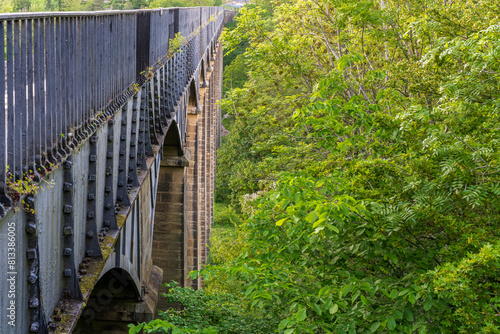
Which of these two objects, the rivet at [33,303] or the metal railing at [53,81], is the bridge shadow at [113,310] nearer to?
the metal railing at [53,81]

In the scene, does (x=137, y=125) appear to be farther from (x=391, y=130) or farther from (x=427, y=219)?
(x=427, y=219)

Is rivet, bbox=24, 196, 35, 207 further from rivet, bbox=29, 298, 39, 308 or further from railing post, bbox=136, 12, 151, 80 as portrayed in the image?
railing post, bbox=136, 12, 151, 80

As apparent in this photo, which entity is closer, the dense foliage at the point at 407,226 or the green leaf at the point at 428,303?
the green leaf at the point at 428,303

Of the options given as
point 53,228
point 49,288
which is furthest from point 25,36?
point 49,288

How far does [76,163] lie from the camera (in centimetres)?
407

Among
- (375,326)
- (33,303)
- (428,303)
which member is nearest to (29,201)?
(33,303)

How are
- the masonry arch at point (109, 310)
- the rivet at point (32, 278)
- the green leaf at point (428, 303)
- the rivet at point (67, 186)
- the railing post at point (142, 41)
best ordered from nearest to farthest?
the rivet at point (32, 278) < the rivet at point (67, 186) < the green leaf at point (428, 303) < the railing post at point (142, 41) < the masonry arch at point (109, 310)

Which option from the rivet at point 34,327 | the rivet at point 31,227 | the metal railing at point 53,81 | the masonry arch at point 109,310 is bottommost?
A: the masonry arch at point 109,310

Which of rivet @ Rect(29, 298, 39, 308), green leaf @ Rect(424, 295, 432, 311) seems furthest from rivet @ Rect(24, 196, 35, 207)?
green leaf @ Rect(424, 295, 432, 311)

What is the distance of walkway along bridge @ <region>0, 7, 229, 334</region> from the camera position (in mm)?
2990

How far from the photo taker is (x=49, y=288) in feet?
11.5

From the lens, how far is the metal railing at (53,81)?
299 cm

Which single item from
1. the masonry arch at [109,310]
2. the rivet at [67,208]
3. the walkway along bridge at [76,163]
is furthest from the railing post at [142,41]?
the rivet at [67,208]

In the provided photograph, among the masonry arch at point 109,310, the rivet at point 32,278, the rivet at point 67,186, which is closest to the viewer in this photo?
the rivet at point 32,278
